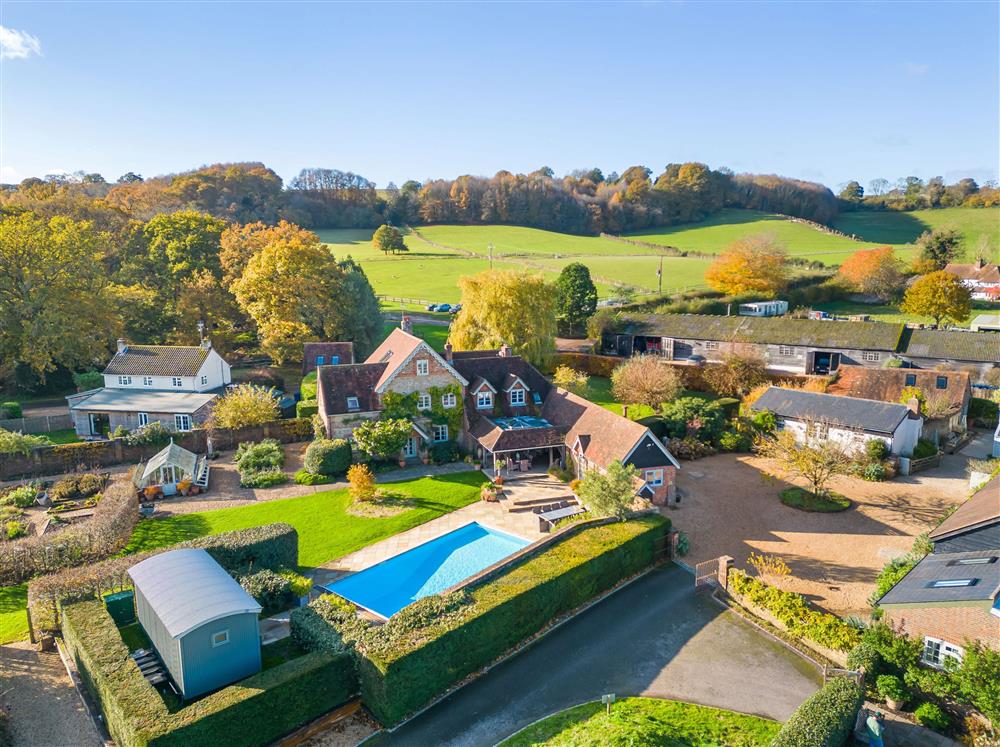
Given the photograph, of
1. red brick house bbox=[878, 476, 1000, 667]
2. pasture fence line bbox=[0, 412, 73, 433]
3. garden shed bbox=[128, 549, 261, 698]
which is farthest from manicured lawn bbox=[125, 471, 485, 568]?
pasture fence line bbox=[0, 412, 73, 433]

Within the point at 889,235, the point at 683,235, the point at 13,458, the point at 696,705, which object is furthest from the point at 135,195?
the point at 889,235

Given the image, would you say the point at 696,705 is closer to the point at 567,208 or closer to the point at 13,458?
the point at 13,458

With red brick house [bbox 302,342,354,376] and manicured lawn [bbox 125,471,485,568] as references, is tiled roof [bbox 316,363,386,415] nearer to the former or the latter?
manicured lawn [bbox 125,471,485,568]

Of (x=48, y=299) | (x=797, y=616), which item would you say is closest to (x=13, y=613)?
(x=797, y=616)

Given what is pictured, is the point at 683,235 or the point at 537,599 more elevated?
the point at 683,235

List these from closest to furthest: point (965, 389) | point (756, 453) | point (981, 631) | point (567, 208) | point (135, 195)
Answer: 1. point (981, 631)
2. point (756, 453)
3. point (965, 389)
4. point (135, 195)
5. point (567, 208)

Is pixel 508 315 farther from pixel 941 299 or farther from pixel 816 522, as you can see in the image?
pixel 941 299
